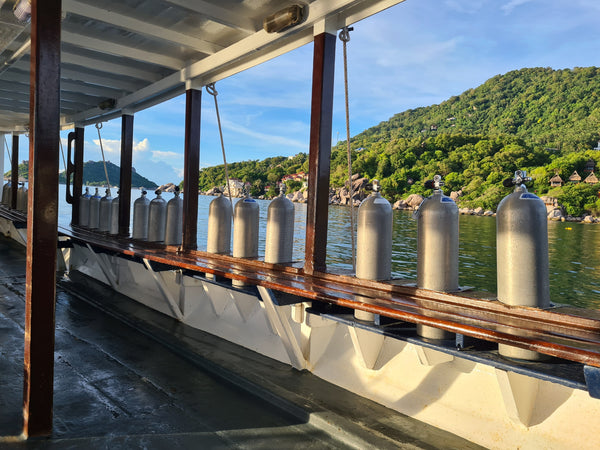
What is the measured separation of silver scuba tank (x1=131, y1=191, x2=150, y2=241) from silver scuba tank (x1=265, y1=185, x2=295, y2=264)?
2929 mm

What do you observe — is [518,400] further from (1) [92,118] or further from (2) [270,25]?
(1) [92,118]

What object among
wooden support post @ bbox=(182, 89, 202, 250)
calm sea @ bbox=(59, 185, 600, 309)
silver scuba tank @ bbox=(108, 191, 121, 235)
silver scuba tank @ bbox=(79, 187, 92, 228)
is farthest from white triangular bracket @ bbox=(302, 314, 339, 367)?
calm sea @ bbox=(59, 185, 600, 309)

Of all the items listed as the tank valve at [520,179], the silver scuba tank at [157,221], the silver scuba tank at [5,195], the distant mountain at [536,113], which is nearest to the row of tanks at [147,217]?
the silver scuba tank at [157,221]

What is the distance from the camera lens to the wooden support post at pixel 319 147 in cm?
359

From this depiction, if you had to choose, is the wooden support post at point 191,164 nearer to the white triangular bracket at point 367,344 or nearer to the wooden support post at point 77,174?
the white triangular bracket at point 367,344

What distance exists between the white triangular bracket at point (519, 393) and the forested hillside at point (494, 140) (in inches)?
1404

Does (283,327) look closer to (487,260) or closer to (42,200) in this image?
(42,200)

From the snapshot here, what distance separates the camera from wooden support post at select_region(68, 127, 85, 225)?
8.48 m

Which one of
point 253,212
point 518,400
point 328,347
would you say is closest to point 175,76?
point 253,212

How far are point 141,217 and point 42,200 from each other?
3763 mm

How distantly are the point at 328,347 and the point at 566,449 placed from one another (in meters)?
1.79

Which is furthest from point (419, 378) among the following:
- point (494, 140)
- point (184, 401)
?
point (494, 140)

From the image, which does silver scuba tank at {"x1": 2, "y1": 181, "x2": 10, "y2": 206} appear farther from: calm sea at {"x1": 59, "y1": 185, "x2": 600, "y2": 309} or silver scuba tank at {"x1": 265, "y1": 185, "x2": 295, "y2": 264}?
silver scuba tank at {"x1": 265, "y1": 185, "x2": 295, "y2": 264}

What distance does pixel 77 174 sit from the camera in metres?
8.68
